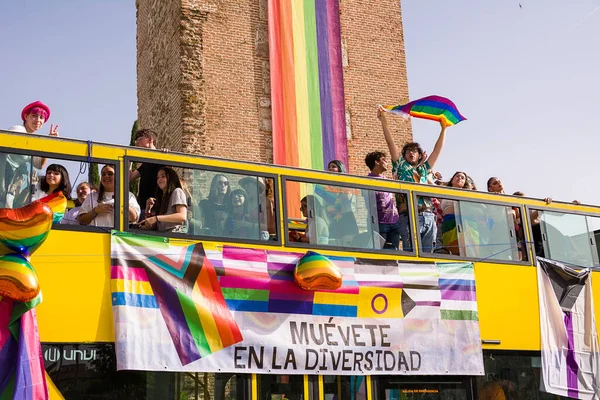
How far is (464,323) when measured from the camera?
7938mm

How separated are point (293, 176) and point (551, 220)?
3.48 meters

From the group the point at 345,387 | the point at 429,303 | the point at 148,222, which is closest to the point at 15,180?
the point at 148,222

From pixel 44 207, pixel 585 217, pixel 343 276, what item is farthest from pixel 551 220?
pixel 44 207

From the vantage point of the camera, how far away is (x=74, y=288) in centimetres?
585

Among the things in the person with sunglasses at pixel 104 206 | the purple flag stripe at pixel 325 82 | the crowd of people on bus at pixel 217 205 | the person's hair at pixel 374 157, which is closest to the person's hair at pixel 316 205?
the crowd of people on bus at pixel 217 205

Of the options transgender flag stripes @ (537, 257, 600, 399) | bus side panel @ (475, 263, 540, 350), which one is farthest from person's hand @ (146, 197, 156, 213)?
Result: transgender flag stripes @ (537, 257, 600, 399)

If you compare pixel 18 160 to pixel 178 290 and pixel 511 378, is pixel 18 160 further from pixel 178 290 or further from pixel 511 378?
pixel 511 378

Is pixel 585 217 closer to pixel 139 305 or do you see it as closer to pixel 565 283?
pixel 565 283

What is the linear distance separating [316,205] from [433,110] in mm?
3396

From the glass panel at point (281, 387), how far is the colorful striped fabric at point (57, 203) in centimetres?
215

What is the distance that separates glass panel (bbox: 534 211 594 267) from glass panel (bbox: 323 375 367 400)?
307cm

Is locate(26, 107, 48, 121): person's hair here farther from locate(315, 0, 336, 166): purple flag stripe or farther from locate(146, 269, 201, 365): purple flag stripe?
locate(315, 0, 336, 166): purple flag stripe

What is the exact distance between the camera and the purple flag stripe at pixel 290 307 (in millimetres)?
6866

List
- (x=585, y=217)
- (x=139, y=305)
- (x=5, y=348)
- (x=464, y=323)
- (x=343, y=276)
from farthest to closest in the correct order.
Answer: (x=585, y=217) < (x=464, y=323) < (x=343, y=276) < (x=139, y=305) < (x=5, y=348)
